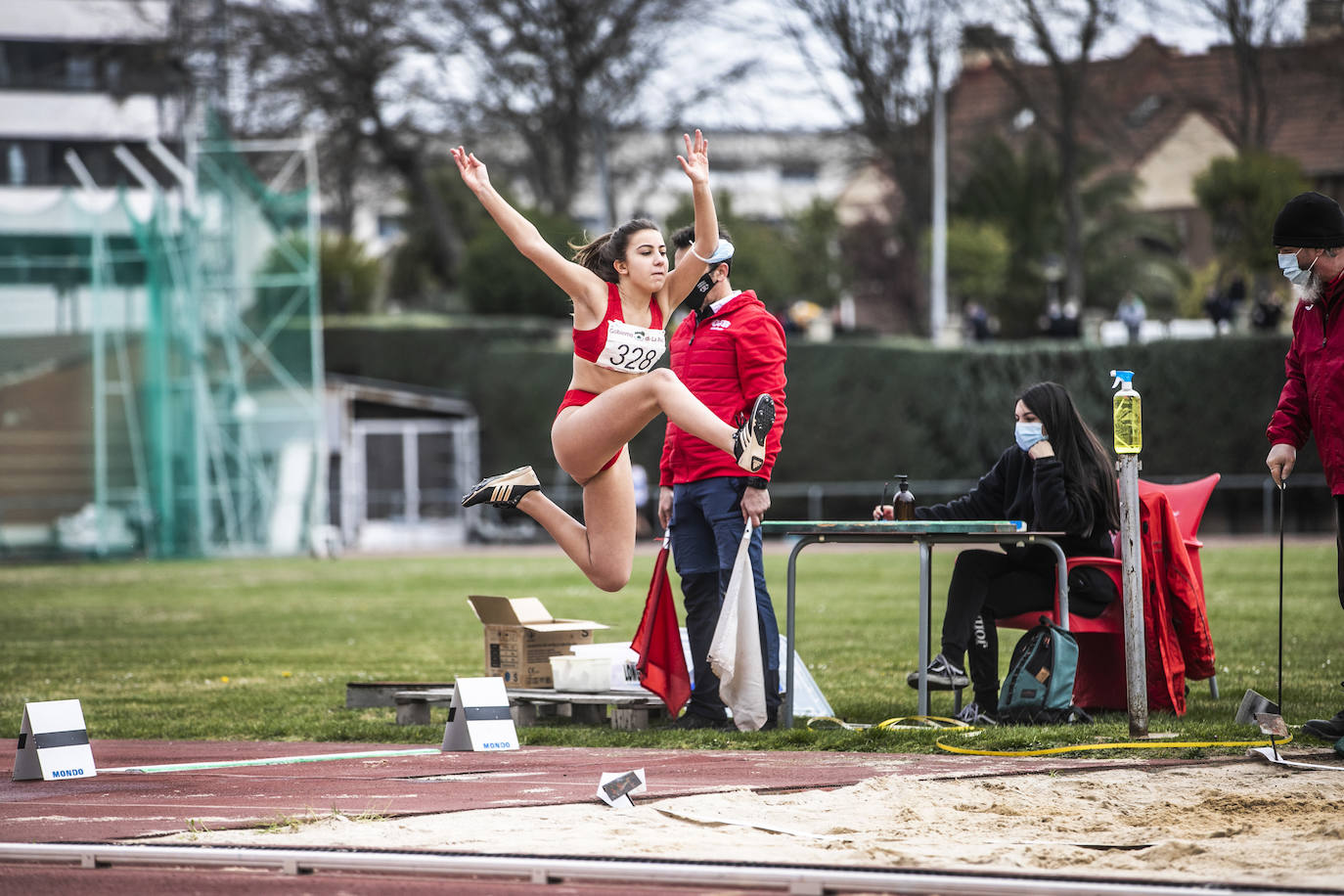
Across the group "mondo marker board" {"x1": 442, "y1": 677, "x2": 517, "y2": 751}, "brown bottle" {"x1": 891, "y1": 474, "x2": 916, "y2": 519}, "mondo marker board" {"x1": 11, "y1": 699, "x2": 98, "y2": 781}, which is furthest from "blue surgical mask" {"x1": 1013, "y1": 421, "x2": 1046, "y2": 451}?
"mondo marker board" {"x1": 11, "y1": 699, "x2": 98, "y2": 781}

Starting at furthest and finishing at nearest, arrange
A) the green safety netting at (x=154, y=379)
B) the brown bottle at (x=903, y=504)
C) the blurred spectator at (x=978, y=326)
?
the blurred spectator at (x=978, y=326) → the green safety netting at (x=154, y=379) → the brown bottle at (x=903, y=504)

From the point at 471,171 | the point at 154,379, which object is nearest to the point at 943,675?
the point at 471,171

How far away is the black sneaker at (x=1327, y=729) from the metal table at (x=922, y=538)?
3.87 ft

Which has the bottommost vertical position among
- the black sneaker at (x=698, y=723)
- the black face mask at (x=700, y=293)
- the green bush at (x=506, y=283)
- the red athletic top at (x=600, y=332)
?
the black sneaker at (x=698, y=723)

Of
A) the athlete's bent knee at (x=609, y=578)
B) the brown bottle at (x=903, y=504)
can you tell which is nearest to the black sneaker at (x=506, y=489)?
the athlete's bent knee at (x=609, y=578)

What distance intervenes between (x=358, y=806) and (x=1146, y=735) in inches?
130

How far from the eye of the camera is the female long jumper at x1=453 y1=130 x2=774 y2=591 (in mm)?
6781

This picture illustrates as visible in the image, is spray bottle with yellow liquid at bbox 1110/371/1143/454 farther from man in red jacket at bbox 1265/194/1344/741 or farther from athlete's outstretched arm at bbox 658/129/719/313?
athlete's outstretched arm at bbox 658/129/719/313

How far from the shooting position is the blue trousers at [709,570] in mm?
7520

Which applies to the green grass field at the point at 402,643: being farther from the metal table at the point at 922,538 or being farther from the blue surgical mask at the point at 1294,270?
the blue surgical mask at the point at 1294,270

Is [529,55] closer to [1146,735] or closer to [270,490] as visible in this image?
[270,490]

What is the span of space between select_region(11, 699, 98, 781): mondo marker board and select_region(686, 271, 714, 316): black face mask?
328cm

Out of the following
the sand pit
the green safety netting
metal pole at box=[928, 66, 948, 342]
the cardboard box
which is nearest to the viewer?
the sand pit

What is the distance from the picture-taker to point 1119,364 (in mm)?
31234
